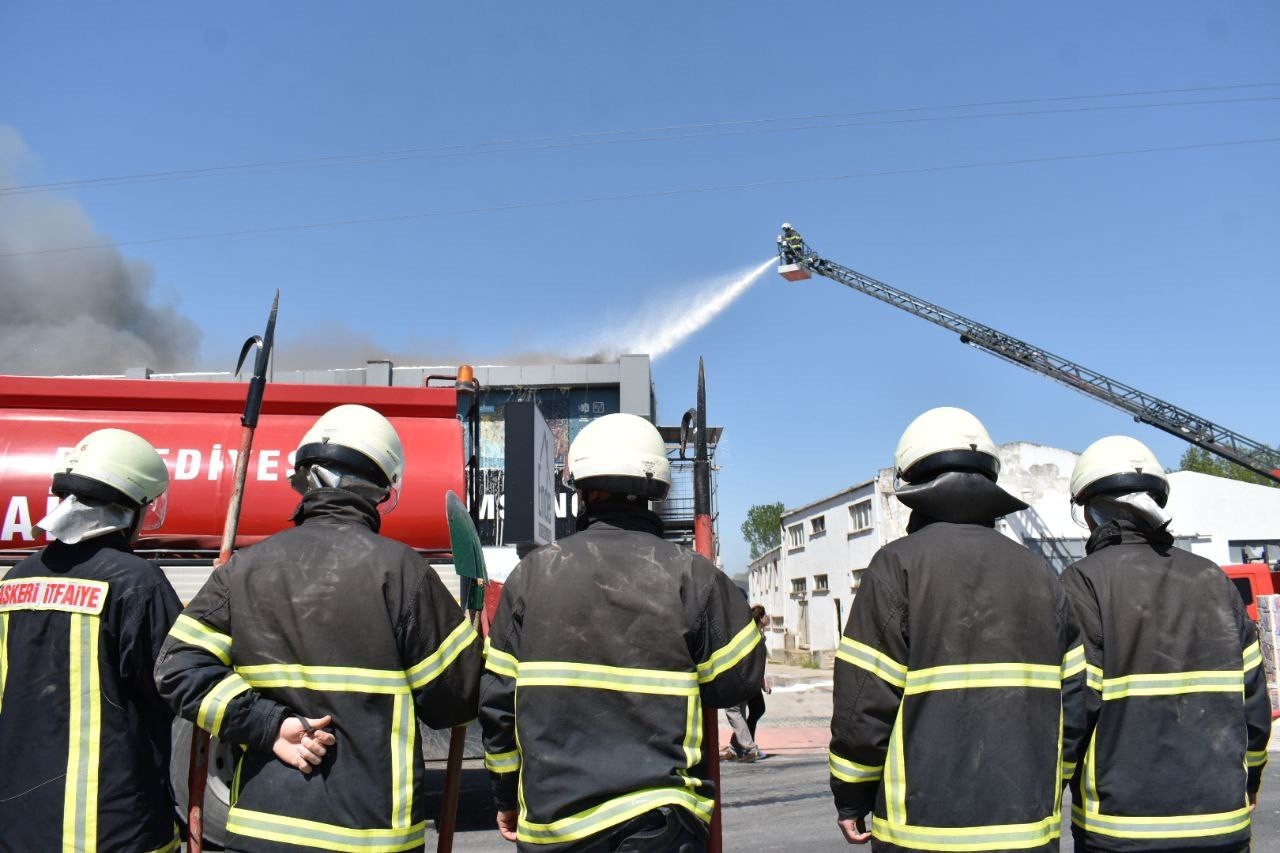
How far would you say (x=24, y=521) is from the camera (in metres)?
5.84

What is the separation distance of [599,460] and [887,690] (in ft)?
3.36

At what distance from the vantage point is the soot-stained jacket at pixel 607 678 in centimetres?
248

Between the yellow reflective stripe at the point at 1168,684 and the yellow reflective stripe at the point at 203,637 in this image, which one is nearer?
the yellow reflective stripe at the point at 203,637

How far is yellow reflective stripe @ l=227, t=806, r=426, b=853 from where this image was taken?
2426 mm

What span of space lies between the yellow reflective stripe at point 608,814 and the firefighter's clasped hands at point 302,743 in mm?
583

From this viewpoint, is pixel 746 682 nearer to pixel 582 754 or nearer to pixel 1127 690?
pixel 582 754

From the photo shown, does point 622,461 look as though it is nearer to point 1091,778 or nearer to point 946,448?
point 946,448

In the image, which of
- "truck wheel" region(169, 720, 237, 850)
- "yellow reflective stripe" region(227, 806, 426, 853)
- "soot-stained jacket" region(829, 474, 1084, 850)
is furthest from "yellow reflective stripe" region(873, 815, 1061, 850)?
"truck wheel" region(169, 720, 237, 850)

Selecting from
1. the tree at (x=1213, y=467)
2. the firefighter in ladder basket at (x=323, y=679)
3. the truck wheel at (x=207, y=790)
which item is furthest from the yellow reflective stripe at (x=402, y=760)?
the tree at (x=1213, y=467)

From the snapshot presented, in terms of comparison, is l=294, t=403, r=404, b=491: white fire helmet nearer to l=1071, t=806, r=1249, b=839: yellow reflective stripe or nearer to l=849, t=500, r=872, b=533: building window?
l=1071, t=806, r=1249, b=839: yellow reflective stripe

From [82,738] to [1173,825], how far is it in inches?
128

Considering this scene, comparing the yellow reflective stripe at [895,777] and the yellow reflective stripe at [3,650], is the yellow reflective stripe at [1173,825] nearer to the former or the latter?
the yellow reflective stripe at [895,777]

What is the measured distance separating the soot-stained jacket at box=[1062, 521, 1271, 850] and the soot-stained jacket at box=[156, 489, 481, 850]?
1963 millimetres

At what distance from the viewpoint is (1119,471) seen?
3340 mm
